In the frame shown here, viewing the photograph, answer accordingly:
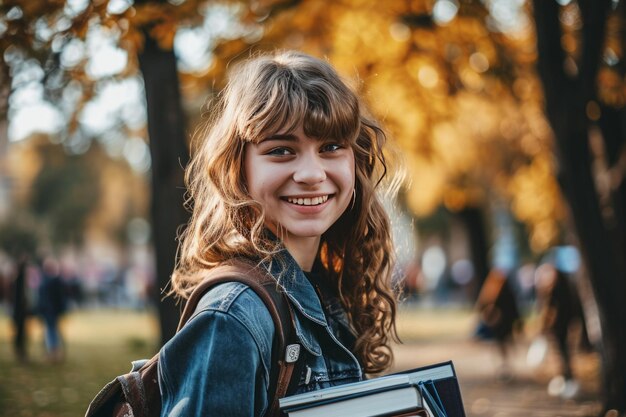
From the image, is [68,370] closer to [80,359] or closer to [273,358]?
[80,359]

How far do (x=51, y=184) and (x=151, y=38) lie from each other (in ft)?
121

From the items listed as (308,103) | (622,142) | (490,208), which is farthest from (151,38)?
(490,208)

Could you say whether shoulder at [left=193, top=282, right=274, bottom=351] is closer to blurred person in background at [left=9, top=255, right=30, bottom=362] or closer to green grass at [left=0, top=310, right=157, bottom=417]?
green grass at [left=0, top=310, right=157, bottom=417]

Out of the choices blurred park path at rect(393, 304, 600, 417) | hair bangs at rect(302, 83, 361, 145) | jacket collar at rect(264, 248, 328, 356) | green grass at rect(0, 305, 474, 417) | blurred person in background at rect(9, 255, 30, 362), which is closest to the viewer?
jacket collar at rect(264, 248, 328, 356)

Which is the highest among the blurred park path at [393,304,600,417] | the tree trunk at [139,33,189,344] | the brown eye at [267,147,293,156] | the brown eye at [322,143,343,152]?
the tree trunk at [139,33,189,344]

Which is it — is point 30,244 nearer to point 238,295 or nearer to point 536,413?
point 536,413

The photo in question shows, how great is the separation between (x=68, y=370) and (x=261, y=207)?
12044mm

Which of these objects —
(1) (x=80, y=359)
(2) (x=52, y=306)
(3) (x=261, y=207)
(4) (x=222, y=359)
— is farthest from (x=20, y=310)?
(4) (x=222, y=359)

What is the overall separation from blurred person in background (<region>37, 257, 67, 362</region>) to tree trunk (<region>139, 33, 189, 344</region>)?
1025cm

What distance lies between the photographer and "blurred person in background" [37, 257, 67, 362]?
574 inches

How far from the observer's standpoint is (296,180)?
207cm

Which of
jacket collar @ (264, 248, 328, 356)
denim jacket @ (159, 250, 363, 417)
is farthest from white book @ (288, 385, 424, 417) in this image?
jacket collar @ (264, 248, 328, 356)

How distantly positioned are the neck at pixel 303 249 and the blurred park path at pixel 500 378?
4.43 m

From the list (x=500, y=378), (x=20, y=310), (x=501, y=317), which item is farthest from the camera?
(x=20, y=310)
